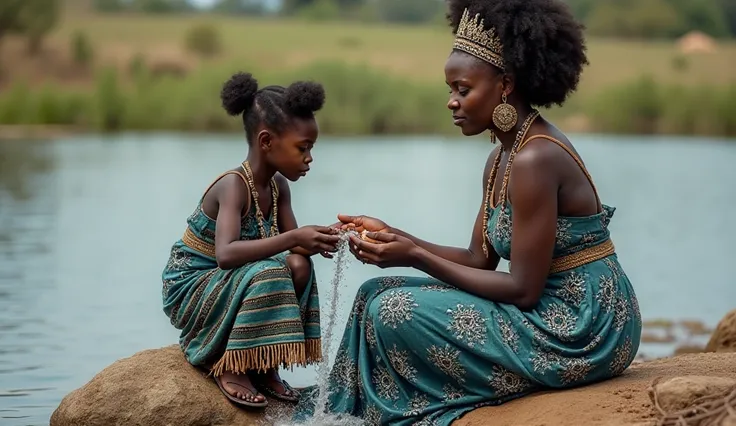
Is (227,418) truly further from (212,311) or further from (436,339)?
(436,339)

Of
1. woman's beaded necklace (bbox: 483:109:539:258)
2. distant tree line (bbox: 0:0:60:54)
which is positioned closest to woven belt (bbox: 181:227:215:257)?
woman's beaded necklace (bbox: 483:109:539:258)

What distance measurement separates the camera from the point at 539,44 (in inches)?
235

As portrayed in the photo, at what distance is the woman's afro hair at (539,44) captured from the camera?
19.6 feet

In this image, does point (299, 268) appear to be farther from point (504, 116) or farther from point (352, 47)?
point (352, 47)

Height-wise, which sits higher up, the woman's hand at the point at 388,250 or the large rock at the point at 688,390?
the woman's hand at the point at 388,250

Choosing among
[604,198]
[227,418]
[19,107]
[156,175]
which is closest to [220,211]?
[227,418]

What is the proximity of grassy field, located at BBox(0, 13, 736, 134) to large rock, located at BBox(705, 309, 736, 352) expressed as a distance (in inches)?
1409

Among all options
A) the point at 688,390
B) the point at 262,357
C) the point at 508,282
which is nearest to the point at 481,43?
the point at 508,282

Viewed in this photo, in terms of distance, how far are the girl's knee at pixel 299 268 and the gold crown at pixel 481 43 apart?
1.21 meters

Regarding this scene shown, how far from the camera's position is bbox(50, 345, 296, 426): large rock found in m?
6.14

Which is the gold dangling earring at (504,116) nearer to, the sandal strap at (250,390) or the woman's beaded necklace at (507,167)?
the woman's beaded necklace at (507,167)

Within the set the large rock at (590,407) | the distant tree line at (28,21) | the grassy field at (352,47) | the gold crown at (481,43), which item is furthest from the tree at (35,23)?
the large rock at (590,407)

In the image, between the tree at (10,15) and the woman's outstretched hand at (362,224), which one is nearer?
the woman's outstretched hand at (362,224)

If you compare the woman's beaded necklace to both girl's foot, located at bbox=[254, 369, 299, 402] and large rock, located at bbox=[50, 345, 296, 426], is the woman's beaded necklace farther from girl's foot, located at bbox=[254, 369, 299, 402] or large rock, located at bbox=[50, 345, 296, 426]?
large rock, located at bbox=[50, 345, 296, 426]
